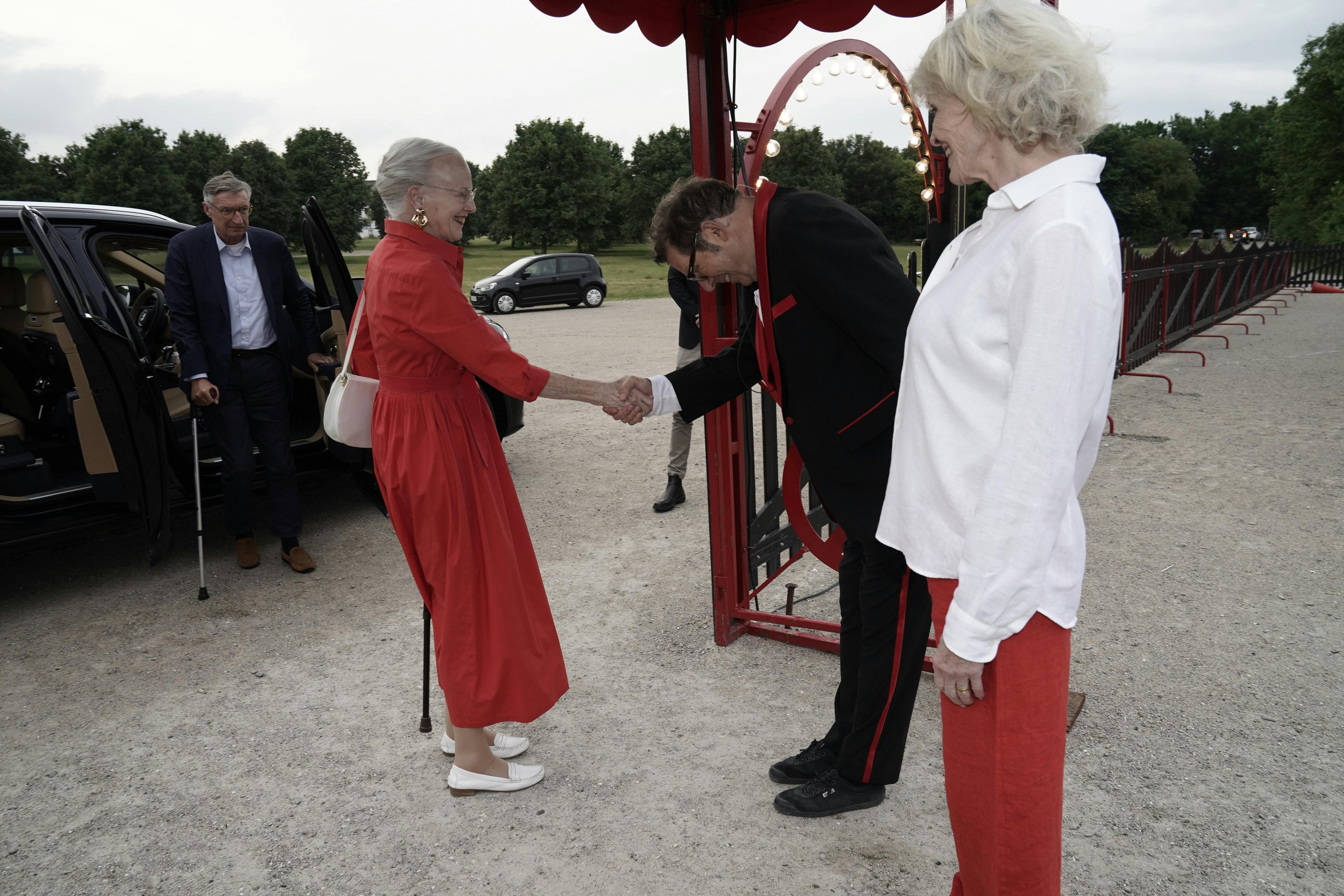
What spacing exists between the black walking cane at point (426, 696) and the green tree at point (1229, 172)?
9028 centimetres

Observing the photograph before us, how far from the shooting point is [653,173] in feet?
200

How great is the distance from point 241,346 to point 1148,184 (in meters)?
82.1

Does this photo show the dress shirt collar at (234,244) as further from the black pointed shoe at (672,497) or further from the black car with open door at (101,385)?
the black pointed shoe at (672,497)

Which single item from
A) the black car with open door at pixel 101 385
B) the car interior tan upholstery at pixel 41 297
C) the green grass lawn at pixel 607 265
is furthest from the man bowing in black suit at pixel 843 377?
the green grass lawn at pixel 607 265

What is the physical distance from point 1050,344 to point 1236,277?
58.0ft

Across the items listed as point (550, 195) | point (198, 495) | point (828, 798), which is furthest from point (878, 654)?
point (550, 195)

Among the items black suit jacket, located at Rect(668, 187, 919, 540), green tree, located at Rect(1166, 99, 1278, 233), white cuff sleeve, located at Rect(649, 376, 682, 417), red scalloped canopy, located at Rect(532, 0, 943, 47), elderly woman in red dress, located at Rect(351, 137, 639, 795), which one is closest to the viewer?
black suit jacket, located at Rect(668, 187, 919, 540)

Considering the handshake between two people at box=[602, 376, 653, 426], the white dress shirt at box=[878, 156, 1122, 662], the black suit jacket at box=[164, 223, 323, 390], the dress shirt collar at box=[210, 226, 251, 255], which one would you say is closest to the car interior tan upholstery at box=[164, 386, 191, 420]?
the black suit jacket at box=[164, 223, 323, 390]

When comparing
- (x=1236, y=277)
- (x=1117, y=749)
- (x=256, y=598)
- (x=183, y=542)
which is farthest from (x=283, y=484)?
(x=1236, y=277)

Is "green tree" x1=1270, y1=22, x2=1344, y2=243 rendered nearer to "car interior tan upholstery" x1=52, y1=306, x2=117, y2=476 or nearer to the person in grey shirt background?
the person in grey shirt background

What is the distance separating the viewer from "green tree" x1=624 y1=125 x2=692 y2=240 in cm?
5912

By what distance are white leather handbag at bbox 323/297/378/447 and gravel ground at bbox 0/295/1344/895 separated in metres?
1.13

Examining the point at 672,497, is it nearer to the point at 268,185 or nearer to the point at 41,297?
the point at 41,297

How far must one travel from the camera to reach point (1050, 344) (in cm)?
124
